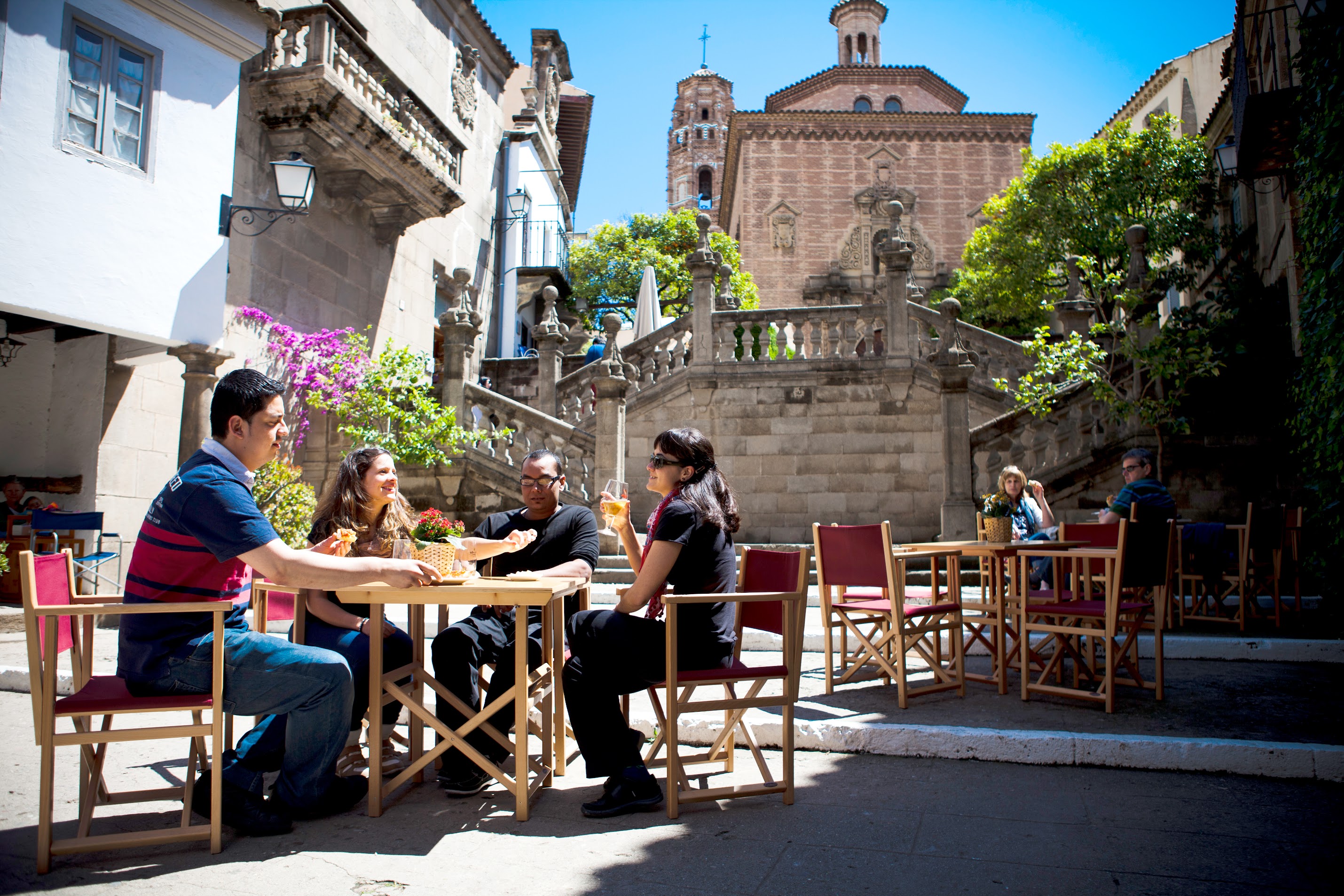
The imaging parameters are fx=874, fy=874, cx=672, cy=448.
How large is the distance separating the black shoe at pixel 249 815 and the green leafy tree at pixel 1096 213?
19.9 meters

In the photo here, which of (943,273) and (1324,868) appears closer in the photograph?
(1324,868)

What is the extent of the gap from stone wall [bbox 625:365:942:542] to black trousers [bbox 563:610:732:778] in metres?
9.23

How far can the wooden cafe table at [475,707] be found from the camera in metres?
3.20

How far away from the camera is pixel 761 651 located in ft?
22.5

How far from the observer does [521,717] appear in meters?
3.26

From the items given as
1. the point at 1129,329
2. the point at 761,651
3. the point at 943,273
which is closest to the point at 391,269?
the point at 761,651

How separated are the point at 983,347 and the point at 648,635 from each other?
39.7ft

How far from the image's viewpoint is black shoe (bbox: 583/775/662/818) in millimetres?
3312

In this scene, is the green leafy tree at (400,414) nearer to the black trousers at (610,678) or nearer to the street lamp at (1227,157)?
the black trousers at (610,678)

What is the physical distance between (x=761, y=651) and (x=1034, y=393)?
22.9 ft

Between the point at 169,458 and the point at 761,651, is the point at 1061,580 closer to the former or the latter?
the point at 761,651

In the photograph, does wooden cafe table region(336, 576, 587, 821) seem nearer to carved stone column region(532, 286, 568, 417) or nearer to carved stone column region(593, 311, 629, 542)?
carved stone column region(593, 311, 629, 542)

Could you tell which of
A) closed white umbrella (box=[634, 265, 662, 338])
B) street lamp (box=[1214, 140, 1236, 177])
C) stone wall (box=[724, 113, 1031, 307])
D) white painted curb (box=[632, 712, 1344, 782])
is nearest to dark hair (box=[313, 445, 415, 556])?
white painted curb (box=[632, 712, 1344, 782])

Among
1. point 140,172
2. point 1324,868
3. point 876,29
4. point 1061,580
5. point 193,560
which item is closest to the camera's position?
point 1324,868
